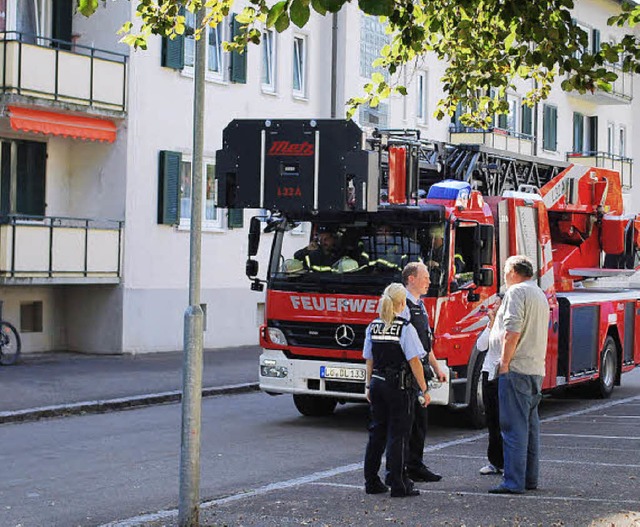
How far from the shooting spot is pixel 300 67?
1215 inches

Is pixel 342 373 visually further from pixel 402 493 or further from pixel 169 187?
pixel 169 187

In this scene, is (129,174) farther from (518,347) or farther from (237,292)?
(518,347)

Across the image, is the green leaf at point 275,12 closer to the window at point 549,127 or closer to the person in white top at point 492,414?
the person in white top at point 492,414

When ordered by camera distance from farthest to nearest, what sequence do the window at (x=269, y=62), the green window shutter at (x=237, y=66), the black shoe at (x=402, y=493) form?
the window at (x=269, y=62), the green window shutter at (x=237, y=66), the black shoe at (x=402, y=493)

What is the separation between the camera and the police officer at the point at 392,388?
1025cm

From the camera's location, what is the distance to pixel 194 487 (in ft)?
28.5

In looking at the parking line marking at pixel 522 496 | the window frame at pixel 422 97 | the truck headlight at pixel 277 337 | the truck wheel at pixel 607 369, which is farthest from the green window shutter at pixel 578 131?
the parking line marking at pixel 522 496

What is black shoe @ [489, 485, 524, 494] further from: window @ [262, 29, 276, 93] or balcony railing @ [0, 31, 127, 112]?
window @ [262, 29, 276, 93]

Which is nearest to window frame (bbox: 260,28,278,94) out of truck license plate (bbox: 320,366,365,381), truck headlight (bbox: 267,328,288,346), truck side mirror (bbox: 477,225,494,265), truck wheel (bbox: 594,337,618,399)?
truck wheel (bbox: 594,337,618,399)

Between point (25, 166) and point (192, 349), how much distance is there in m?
16.3

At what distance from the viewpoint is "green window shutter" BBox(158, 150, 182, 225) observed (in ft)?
84.1

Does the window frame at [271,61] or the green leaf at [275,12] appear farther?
the window frame at [271,61]

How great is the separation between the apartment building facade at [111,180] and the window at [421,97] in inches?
275

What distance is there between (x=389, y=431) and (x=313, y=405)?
248 inches
